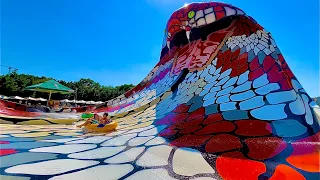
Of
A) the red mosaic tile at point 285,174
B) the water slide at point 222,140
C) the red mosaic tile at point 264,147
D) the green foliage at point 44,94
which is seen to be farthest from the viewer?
the green foliage at point 44,94

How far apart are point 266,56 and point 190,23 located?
2786 millimetres

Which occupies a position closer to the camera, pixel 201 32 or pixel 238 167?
pixel 238 167

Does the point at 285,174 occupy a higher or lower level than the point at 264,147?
lower

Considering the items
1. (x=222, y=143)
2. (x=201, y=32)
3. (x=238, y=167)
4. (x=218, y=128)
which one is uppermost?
(x=201, y=32)

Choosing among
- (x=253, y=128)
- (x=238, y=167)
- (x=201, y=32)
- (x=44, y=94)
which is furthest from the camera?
(x=44, y=94)

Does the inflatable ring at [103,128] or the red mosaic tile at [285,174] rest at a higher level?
the inflatable ring at [103,128]

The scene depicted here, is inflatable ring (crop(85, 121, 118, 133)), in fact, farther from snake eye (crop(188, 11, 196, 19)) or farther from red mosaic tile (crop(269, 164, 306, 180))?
snake eye (crop(188, 11, 196, 19))

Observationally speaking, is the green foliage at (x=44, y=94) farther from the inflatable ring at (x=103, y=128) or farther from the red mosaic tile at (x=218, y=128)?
the red mosaic tile at (x=218, y=128)

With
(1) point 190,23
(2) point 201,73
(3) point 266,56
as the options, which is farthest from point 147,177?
(1) point 190,23

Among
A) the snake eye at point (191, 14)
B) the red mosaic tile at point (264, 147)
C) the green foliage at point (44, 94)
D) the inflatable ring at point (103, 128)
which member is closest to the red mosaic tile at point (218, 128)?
the red mosaic tile at point (264, 147)

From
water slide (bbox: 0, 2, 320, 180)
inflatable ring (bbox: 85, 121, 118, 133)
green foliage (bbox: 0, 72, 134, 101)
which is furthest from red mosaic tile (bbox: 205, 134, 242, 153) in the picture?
green foliage (bbox: 0, 72, 134, 101)

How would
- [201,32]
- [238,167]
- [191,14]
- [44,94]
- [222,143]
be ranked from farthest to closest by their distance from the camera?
[44,94] → [201,32] → [191,14] → [222,143] → [238,167]

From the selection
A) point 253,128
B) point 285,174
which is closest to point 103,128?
point 253,128

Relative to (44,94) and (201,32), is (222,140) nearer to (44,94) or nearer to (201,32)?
(201,32)
